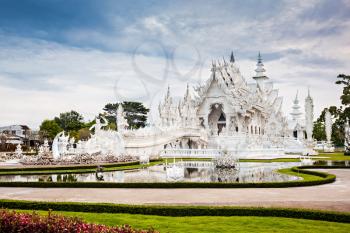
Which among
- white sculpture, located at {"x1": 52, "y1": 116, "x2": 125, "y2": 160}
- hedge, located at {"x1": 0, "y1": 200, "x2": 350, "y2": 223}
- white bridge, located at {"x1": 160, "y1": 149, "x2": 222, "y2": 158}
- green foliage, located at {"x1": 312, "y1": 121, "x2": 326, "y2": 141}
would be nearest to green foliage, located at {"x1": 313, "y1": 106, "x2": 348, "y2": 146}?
green foliage, located at {"x1": 312, "y1": 121, "x2": 326, "y2": 141}

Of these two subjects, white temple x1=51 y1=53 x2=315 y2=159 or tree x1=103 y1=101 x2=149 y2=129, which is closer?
white temple x1=51 y1=53 x2=315 y2=159

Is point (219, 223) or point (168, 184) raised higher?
point (168, 184)

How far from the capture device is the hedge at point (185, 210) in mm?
9492

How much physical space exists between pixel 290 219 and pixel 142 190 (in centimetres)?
680

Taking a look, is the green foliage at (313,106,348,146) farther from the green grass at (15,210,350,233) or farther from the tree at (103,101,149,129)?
the green grass at (15,210,350,233)

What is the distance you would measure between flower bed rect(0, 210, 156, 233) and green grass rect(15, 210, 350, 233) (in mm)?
2223

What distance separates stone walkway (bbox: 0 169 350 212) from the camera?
38.1 ft

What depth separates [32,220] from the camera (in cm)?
705

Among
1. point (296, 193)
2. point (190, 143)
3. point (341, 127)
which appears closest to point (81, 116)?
point (190, 143)

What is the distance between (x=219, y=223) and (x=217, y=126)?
4757 centimetres

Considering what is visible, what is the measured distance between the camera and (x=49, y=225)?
22.1ft

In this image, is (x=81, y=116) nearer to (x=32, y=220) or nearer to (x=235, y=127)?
(x=235, y=127)

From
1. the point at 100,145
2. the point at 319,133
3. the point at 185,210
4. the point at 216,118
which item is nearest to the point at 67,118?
the point at 216,118

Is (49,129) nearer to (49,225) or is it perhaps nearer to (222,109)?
(222,109)
